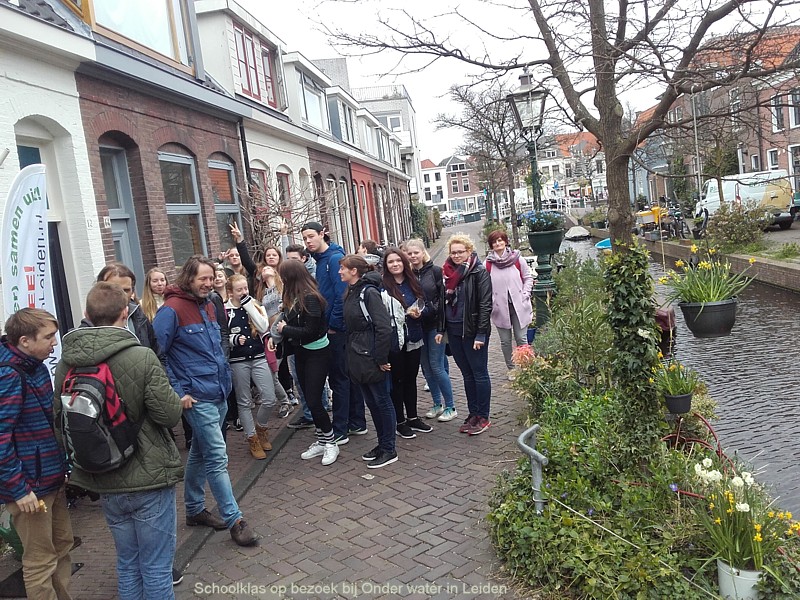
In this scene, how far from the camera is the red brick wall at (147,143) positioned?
709 cm

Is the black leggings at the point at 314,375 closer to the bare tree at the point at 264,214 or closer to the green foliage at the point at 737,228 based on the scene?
the bare tree at the point at 264,214

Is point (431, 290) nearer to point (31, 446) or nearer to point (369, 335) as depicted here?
point (369, 335)

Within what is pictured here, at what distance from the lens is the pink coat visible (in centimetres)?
664

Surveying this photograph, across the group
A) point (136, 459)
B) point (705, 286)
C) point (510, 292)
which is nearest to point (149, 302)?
point (136, 459)

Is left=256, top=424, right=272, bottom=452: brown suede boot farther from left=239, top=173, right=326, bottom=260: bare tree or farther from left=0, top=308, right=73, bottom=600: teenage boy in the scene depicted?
left=239, top=173, right=326, bottom=260: bare tree

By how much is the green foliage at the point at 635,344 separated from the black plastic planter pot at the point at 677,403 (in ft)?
0.77

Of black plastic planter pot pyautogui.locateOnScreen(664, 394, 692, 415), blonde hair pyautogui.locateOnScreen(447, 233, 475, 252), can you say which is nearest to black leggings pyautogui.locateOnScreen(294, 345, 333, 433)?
blonde hair pyautogui.locateOnScreen(447, 233, 475, 252)

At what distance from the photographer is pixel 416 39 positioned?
743cm

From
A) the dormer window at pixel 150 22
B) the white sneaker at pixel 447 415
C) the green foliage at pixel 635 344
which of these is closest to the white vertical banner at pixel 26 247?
the white sneaker at pixel 447 415

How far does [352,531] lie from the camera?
4215 millimetres

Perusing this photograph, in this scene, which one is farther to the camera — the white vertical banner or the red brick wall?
the red brick wall

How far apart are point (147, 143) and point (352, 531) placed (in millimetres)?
6193

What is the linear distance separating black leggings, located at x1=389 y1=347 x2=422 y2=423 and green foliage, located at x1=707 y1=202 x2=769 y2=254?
488 inches

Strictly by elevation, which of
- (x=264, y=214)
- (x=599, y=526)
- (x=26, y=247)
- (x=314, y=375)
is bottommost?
(x=599, y=526)
